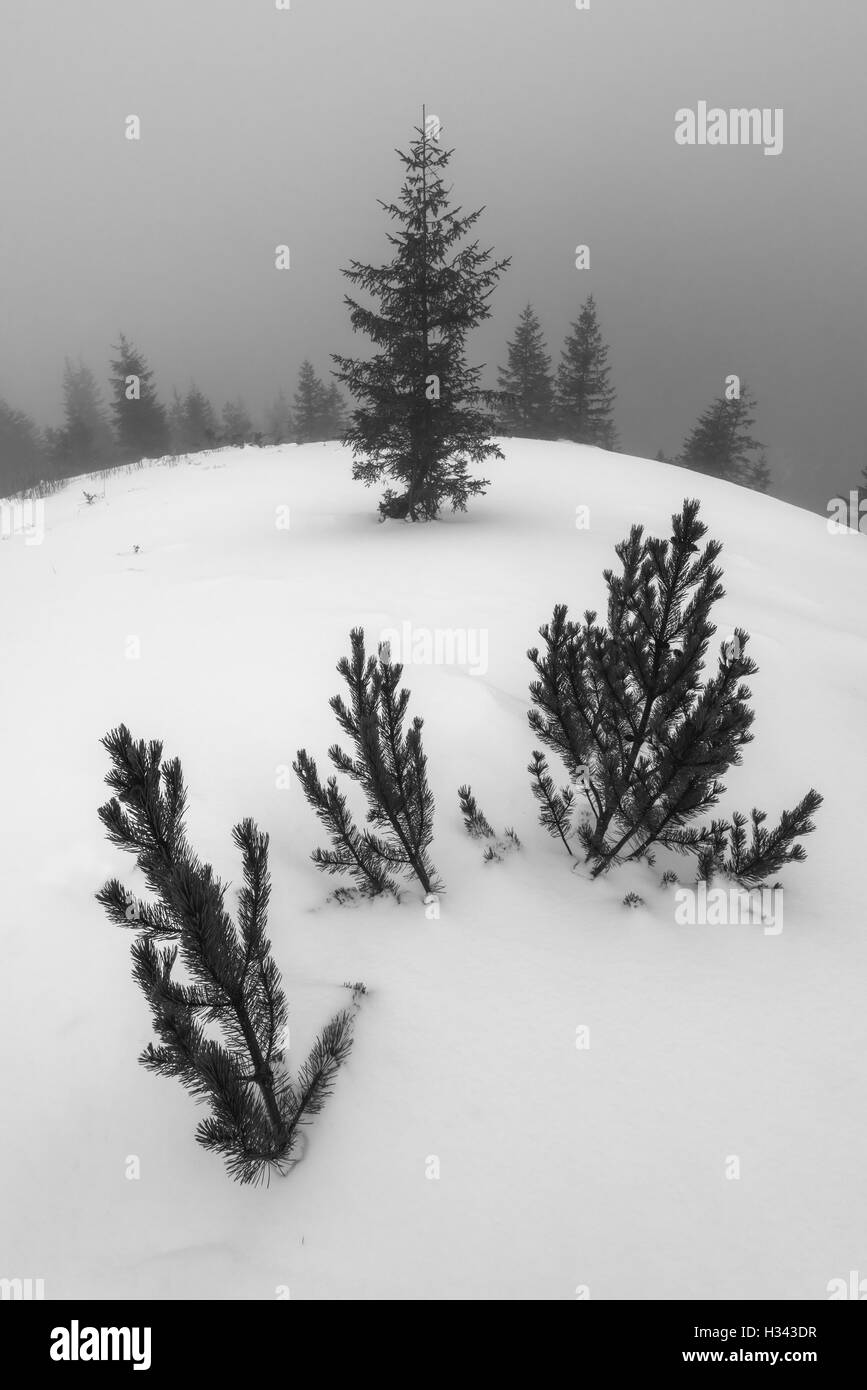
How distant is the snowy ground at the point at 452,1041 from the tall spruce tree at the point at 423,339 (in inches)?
265

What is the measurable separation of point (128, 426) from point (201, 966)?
41.7 m

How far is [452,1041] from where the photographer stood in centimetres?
264

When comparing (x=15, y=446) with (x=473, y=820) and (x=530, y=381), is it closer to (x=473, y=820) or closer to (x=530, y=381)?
(x=530, y=381)

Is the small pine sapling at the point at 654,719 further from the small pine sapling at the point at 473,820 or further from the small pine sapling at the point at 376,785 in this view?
the small pine sapling at the point at 376,785

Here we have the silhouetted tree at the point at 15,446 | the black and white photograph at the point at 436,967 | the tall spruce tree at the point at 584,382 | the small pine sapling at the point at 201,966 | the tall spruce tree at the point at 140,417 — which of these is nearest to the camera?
the small pine sapling at the point at 201,966

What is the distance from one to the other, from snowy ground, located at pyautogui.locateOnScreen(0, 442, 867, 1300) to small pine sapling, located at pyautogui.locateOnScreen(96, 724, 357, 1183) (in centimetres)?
34

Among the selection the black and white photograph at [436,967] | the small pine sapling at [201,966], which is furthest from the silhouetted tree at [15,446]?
the small pine sapling at [201,966]

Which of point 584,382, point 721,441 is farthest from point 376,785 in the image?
point 721,441

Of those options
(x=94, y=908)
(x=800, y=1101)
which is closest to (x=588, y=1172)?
(x=800, y=1101)

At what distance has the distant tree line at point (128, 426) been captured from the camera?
34.5 meters

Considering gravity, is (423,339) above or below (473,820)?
above

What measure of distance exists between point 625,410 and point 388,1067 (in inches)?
8396
